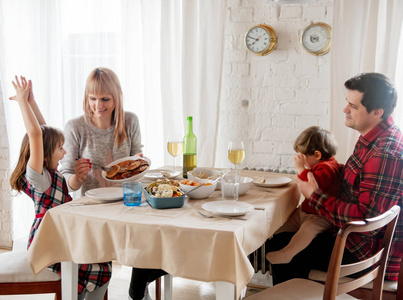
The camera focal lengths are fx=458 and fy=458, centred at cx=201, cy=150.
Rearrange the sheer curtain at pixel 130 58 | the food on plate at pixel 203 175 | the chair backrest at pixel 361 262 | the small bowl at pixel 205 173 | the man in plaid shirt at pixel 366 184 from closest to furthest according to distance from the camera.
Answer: the chair backrest at pixel 361 262
the man in plaid shirt at pixel 366 184
the small bowl at pixel 205 173
the food on plate at pixel 203 175
the sheer curtain at pixel 130 58

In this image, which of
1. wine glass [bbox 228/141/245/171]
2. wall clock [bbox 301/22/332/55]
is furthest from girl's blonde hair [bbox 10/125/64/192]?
wall clock [bbox 301/22/332/55]

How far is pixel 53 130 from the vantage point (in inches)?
82.0

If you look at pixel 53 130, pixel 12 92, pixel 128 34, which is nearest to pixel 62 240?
pixel 53 130

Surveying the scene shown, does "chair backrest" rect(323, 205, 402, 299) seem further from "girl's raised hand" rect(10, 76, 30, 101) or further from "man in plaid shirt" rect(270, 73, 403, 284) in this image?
"girl's raised hand" rect(10, 76, 30, 101)

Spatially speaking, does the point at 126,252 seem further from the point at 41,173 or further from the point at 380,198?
the point at 380,198

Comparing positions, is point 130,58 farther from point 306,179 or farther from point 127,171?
point 306,179

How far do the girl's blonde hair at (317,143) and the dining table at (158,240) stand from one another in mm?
525

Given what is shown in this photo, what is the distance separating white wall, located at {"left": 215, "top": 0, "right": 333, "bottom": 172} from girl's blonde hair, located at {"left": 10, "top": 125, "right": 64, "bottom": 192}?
121 cm

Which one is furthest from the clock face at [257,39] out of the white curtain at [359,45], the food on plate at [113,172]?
the food on plate at [113,172]

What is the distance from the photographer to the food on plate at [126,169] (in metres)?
2.12

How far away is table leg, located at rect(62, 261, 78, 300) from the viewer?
1.72 m

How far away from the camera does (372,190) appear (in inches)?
67.8

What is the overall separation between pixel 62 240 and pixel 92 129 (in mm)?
913

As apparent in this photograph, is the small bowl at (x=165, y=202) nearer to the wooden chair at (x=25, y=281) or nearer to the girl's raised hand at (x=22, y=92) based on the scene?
the wooden chair at (x=25, y=281)
